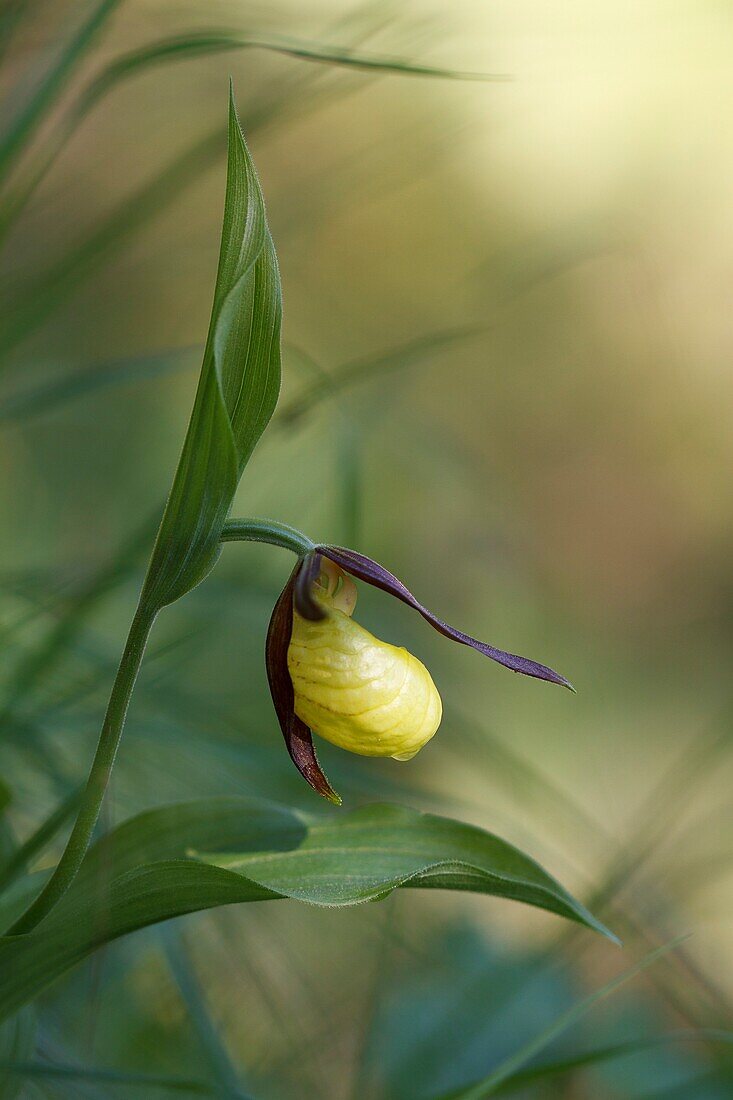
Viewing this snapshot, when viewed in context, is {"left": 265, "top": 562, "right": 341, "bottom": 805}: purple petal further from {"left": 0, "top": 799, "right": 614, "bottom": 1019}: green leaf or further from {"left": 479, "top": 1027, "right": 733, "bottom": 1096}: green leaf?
{"left": 479, "top": 1027, "right": 733, "bottom": 1096}: green leaf

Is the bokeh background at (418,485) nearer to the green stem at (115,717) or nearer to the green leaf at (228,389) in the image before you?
the green stem at (115,717)

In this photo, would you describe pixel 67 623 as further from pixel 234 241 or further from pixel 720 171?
pixel 720 171

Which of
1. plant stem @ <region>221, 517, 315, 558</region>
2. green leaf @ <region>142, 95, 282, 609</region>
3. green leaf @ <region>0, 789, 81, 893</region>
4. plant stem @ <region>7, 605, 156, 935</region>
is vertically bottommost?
green leaf @ <region>0, 789, 81, 893</region>

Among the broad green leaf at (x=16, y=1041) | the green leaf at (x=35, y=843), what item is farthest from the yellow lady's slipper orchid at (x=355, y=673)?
the broad green leaf at (x=16, y=1041)

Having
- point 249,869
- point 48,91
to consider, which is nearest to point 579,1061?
point 249,869

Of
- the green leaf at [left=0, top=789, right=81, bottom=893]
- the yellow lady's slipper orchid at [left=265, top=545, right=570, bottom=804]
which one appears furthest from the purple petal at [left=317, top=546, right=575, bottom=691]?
the green leaf at [left=0, top=789, right=81, bottom=893]

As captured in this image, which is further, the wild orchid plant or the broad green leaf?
the broad green leaf
